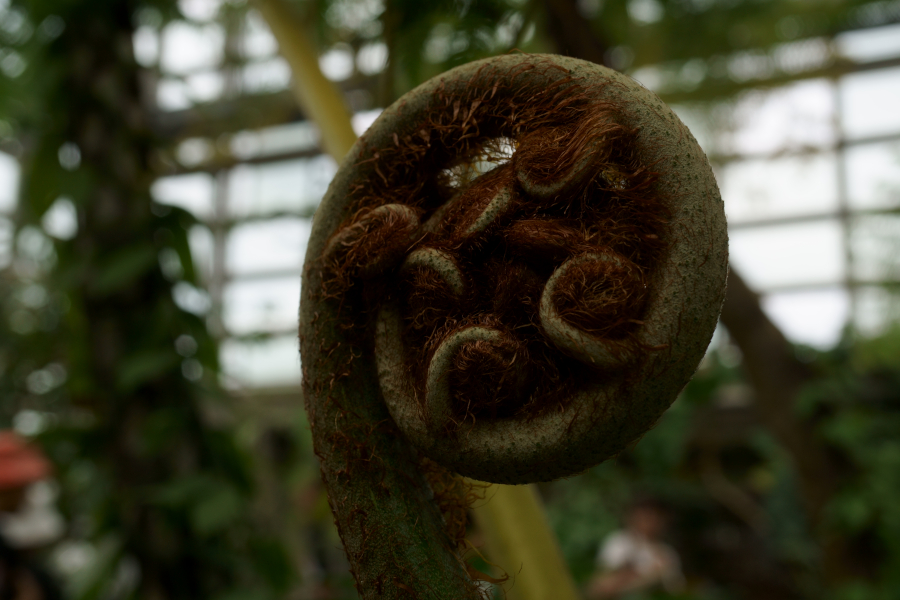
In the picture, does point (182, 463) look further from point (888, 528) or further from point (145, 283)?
point (888, 528)

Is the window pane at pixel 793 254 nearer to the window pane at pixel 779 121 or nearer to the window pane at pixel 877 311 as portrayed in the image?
the window pane at pixel 779 121

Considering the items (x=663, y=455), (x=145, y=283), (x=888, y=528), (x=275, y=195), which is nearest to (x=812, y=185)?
(x=663, y=455)

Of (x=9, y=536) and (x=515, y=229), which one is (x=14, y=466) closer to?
(x=9, y=536)

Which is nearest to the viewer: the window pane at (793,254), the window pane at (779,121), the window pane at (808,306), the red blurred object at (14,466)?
the red blurred object at (14,466)

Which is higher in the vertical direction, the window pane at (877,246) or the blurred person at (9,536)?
the window pane at (877,246)

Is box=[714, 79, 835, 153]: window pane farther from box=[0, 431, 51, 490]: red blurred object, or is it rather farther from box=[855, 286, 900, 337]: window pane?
box=[0, 431, 51, 490]: red blurred object

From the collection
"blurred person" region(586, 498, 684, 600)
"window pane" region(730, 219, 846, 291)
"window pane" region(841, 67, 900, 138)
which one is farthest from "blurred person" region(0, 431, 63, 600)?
"window pane" region(841, 67, 900, 138)

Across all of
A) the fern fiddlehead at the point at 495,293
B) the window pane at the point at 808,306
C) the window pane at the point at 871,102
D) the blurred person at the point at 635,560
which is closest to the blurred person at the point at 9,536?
the fern fiddlehead at the point at 495,293
